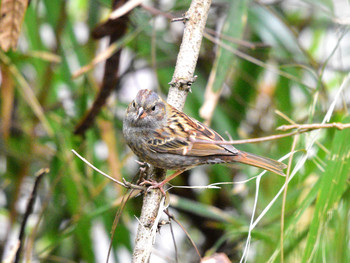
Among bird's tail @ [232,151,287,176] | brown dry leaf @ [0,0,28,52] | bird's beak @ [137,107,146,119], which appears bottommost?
bird's tail @ [232,151,287,176]

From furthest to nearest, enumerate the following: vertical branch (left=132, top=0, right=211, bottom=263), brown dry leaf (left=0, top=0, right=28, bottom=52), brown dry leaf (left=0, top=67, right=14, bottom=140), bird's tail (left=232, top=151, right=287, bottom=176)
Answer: brown dry leaf (left=0, top=67, right=14, bottom=140), bird's tail (left=232, top=151, right=287, bottom=176), brown dry leaf (left=0, top=0, right=28, bottom=52), vertical branch (left=132, top=0, right=211, bottom=263)

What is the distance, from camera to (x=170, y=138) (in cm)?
367

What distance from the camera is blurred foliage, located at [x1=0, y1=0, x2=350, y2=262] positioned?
3.93 m

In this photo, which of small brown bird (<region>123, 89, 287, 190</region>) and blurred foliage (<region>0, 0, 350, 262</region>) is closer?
small brown bird (<region>123, 89, 287, 190</region>)

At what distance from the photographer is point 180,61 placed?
287cm

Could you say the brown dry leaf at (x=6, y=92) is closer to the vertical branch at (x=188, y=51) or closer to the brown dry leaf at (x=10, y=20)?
the brown dry leaf at (x=10, y=20)

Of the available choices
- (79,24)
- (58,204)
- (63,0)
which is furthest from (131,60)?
(58,204)

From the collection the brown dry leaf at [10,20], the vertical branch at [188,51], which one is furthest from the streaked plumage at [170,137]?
the brown dry leaf at [10,20]

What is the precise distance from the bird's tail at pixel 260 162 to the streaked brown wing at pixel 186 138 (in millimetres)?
62

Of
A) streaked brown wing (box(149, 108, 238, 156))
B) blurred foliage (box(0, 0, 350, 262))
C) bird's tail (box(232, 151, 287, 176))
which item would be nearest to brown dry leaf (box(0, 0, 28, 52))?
blurred foliage (box(0, 0, 350, 262))

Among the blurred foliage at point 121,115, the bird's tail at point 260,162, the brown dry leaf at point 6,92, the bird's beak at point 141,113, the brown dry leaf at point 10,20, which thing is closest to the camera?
the brown dry leaf at point 10,20

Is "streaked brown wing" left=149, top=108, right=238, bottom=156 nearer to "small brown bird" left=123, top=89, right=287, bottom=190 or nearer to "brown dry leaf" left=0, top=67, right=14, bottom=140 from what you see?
"small brown bird" left=123, top=89, right=287, bottom=190

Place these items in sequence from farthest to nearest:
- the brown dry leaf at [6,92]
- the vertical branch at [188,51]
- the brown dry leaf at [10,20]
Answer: the brown dry leaf at [6,92], the brown dry leaf at [10,20], the vertical branch at [188,51]

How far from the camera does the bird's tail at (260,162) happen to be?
10.9 ft
